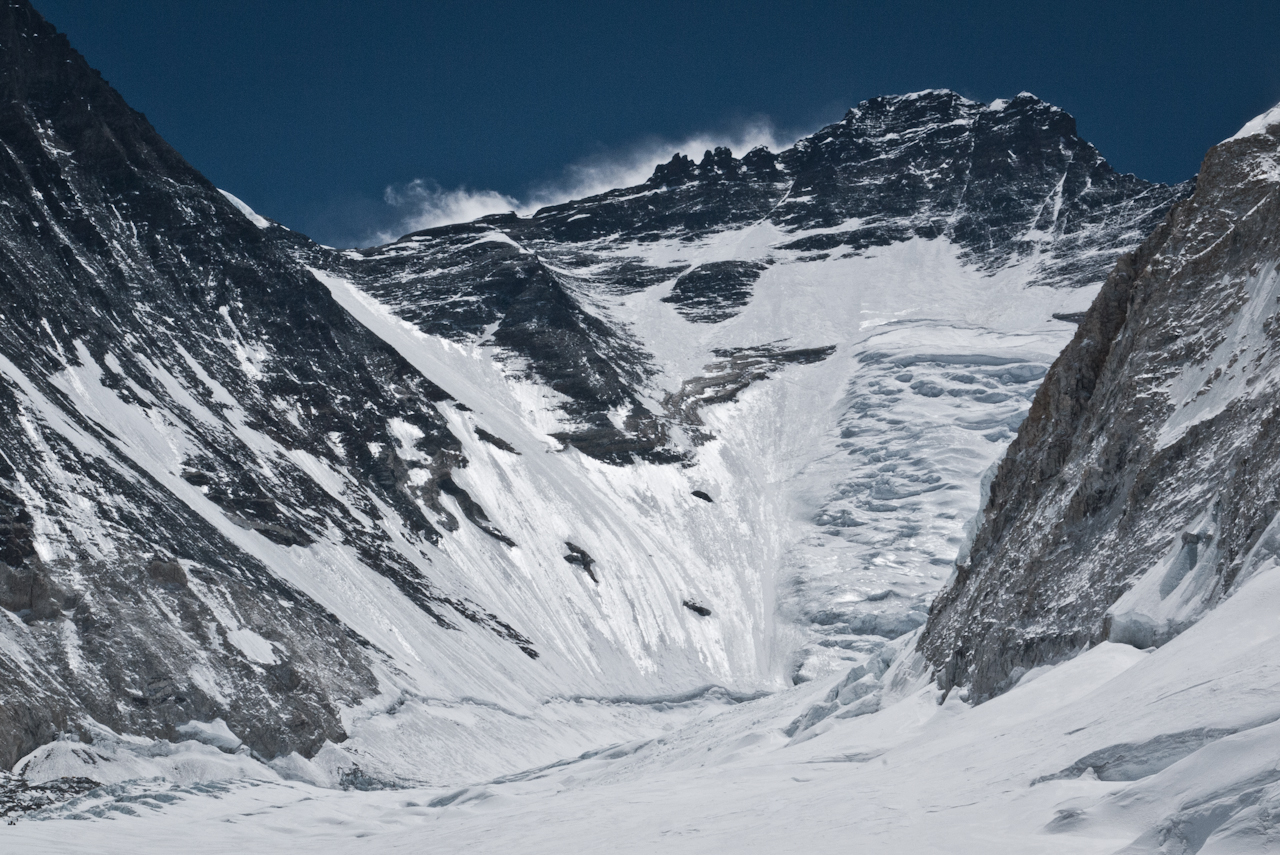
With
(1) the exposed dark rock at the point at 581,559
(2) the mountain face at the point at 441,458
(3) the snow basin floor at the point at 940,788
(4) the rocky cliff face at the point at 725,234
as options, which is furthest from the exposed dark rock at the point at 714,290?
(3) the snow basin floor at the point at 940,788

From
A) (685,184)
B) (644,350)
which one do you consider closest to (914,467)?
(644,350)

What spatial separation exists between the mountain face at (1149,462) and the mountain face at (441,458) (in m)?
27.2

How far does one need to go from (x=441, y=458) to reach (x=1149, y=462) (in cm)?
6351

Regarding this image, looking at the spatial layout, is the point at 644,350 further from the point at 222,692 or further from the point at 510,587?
the point at 222,692

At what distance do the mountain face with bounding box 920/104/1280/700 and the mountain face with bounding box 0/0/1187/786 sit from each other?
27.2m

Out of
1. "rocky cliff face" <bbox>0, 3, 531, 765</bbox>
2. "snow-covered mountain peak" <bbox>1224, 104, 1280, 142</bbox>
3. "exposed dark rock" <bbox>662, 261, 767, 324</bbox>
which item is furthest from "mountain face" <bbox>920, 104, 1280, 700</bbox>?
"exposed dark rock" <bbox>662, 261, 767, 324</bbox>

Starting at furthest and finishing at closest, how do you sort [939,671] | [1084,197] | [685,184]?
[685,184] → [1084,197] → [939,671]

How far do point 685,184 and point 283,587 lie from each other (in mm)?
146667

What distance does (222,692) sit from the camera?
144ft

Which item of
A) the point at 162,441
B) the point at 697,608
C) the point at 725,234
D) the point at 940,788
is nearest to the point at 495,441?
the point at 697,608

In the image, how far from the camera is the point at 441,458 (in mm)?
82500

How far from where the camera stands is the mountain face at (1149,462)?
64.4 feet

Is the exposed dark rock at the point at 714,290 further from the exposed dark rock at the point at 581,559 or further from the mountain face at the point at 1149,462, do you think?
the mountain face at the point at 1149,462

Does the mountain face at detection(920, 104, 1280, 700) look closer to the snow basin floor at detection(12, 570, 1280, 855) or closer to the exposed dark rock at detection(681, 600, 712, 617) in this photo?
the snow basin floor at detection(12, 570, 1280, 855)
